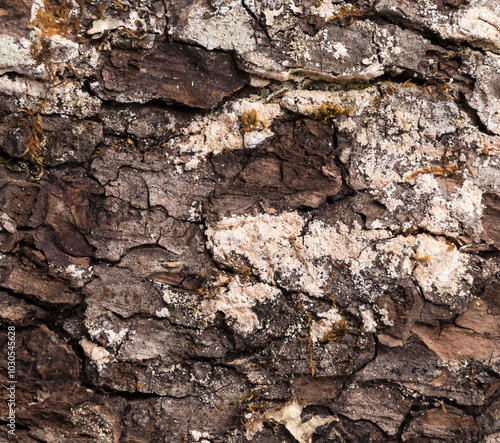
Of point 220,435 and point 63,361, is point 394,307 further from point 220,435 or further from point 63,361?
point 63,361

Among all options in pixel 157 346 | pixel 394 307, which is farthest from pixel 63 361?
pixel 394 307

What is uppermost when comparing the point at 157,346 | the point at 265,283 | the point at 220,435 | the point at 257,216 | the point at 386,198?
the point at 386,198

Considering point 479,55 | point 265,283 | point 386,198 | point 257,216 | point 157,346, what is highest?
point 479,55

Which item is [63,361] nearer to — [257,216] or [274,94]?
[257,216]

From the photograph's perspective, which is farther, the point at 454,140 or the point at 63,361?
the point at 454,140

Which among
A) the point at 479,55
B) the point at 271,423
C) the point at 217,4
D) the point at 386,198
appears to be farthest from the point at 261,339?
the point at 479,55

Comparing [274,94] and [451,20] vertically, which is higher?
[451,20]
